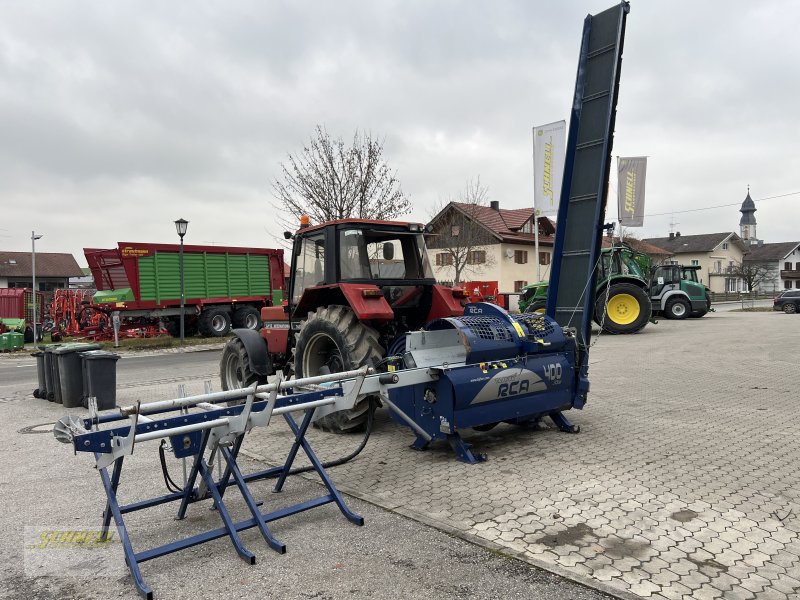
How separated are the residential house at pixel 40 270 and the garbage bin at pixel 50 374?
48.9 m

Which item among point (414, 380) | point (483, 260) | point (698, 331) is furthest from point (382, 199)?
point (414, 380)

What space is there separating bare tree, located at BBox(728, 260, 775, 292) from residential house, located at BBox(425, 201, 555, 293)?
3046 cm

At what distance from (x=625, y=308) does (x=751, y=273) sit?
166ft

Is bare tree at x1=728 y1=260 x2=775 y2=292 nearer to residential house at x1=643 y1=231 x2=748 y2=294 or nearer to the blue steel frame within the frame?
residential house at x1=643 y1=231 x2=748 y2=294

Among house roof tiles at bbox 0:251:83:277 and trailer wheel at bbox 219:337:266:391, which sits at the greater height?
house roof tiles at bbox 0:251:83:277

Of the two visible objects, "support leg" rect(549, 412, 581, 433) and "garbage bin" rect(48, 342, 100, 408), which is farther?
"garbage bin" rect(48, 342, 100, 408)

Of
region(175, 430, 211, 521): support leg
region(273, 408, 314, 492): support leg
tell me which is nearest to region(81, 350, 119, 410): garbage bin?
region(273, 408, 314, 492): support leg

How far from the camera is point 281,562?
130 inches

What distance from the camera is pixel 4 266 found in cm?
5288

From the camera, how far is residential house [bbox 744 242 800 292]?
74.7m

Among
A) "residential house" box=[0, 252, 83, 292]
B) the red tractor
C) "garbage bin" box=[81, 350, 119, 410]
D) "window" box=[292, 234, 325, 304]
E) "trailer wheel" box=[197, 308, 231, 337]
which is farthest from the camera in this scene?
"residential house" box=[0, 252, 83, 292]

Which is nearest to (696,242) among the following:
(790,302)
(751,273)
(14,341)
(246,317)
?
(751,273)

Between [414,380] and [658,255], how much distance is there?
55695mm

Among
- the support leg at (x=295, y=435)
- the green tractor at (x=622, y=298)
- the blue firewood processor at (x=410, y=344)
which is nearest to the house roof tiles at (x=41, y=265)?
the green tractor at (x=622, y=298)
